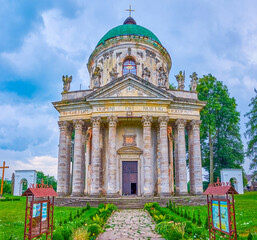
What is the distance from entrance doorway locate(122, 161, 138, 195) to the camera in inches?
994

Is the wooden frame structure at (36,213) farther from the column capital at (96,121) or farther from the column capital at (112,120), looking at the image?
the column capital at (96,121)

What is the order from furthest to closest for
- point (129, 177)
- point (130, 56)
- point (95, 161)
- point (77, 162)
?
point (130, 56), point (129, 177), point (77, 162), point (95, 161)

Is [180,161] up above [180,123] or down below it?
below

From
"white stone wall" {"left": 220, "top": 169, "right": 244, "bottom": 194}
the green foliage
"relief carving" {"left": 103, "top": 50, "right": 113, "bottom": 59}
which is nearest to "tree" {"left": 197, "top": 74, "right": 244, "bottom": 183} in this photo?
"white stone wall" {"left": 220, "top": 169, "right": 244, "bottom": 194}

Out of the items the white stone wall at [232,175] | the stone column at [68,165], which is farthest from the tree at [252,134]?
the stone column at [68,165]

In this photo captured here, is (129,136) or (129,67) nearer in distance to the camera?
(129,136)

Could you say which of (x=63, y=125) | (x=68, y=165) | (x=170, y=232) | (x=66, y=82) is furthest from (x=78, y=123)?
(x=170, y=232)

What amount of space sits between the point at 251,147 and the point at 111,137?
1520 cm

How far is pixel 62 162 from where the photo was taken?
24.8m

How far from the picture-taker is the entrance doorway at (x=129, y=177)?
82.8ft

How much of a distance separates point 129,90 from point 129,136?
4836 millimetres

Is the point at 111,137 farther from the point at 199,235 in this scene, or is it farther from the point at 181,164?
the point at 199,235

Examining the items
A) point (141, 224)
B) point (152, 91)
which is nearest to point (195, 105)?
point (152, 91)

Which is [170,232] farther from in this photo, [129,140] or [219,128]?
[219,128]
